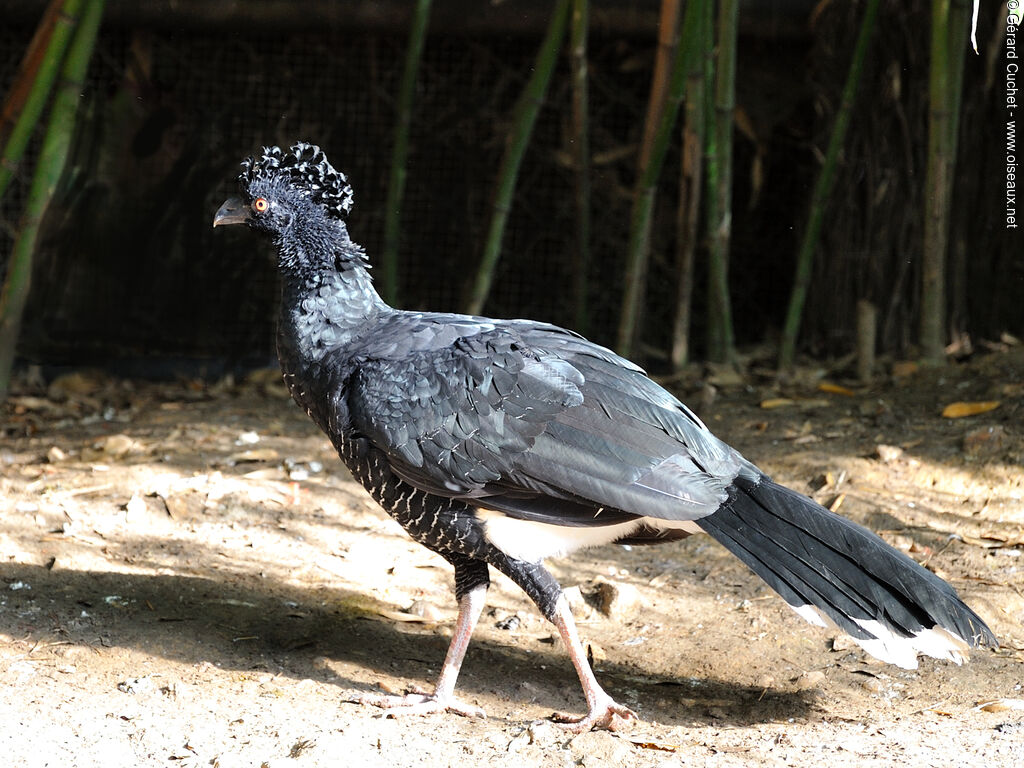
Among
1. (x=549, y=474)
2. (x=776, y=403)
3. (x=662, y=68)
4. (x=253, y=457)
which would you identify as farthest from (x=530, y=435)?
(x=662, y=68)

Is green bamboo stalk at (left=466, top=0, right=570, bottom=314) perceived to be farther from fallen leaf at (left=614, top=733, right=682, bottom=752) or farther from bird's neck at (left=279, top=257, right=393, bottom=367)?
fallen leaf at (left=614, top=733, right=682, bottom=752)

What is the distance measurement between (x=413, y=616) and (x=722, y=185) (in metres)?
3.22

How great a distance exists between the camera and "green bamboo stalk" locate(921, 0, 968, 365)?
18.0 feet

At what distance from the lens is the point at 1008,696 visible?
10.5ft

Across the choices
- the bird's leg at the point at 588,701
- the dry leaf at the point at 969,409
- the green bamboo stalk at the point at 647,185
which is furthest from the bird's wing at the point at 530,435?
the green bamboo stalk at the point at 647,185

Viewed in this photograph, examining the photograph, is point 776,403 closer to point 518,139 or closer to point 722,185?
point 722,185

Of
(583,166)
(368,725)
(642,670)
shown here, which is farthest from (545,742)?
(583,166)

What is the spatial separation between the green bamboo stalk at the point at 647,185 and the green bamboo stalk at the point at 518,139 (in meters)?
0.56

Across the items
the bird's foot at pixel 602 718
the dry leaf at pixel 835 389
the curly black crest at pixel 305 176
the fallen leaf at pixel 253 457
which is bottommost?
the bird's foot at pixel 602 718

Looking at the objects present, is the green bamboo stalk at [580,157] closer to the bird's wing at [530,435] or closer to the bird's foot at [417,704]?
the bird's wing at [530,435]

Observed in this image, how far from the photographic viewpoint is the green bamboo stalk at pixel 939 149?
18.0ft

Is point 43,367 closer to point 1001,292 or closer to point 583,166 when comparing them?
point 583,166

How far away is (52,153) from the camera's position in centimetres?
539

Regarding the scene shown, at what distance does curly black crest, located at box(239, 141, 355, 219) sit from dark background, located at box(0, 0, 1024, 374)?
3.20m
